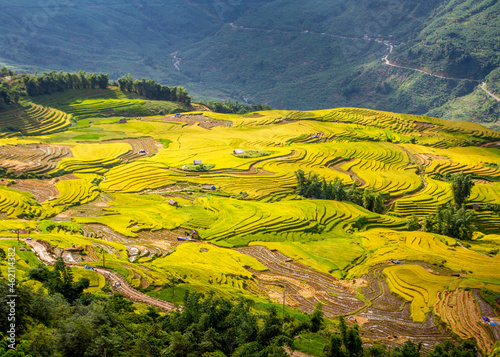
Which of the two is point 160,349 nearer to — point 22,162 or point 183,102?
point 22,162

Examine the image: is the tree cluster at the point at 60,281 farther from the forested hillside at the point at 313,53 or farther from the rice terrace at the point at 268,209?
the forested hillside at the point at 313,53

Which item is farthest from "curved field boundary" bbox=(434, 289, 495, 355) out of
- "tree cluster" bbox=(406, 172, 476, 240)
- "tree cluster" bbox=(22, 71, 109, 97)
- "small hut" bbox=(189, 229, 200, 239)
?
"tree cluster" bbox=(22, 71, 109, 97)

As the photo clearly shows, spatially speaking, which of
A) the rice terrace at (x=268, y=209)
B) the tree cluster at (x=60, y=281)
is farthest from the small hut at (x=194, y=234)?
the tree cluster at (x=60, y=281)

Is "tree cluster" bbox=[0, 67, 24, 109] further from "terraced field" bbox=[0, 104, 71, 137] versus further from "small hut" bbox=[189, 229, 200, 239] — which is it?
"small hut" bbox=[189, 229, 200, 239]

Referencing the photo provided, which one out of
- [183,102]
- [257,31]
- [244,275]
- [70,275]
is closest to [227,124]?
[183,102]

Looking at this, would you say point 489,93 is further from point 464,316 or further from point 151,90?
point 464,316

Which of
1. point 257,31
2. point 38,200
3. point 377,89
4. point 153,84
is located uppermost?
point 257,31

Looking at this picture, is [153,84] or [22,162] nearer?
[22,162]

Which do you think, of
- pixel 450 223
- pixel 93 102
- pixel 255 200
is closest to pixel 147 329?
pixel 255 200
